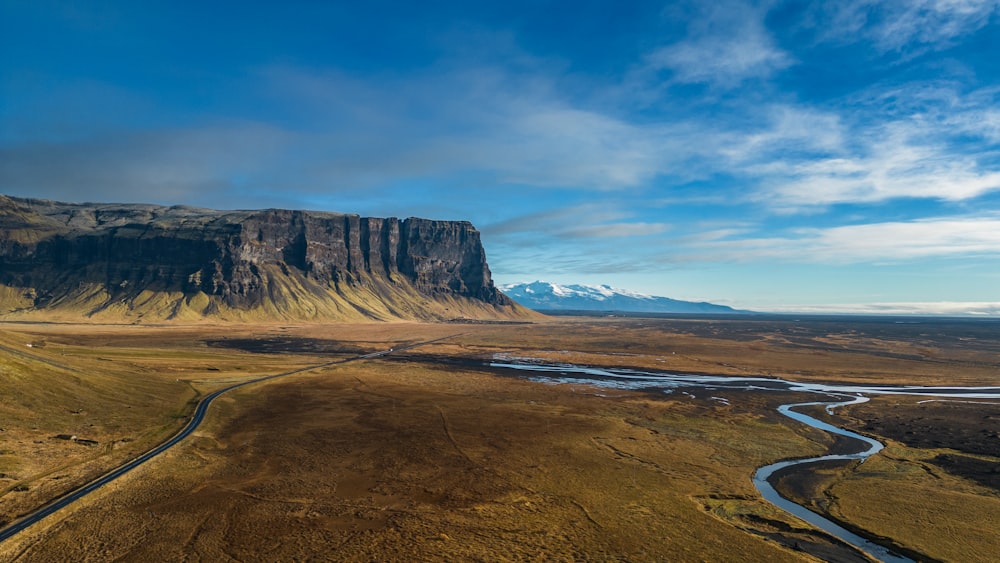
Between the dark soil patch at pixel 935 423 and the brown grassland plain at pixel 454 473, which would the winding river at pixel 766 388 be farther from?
the dark soil patch at pixel 935 423

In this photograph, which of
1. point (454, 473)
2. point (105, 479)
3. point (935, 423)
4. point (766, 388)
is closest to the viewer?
point (105, 479)

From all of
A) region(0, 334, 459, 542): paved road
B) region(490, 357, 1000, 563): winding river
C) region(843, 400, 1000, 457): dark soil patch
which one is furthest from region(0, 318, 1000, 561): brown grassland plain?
region(490, 357, 1000, 563): winding river

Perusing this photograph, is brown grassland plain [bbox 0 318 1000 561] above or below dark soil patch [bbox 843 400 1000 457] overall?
below

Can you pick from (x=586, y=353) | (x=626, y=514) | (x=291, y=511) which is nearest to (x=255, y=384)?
(x=291, y=511)

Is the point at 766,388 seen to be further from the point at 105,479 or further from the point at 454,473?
the point at 105,479

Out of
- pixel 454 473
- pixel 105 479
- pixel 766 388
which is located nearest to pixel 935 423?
pixel 766 388

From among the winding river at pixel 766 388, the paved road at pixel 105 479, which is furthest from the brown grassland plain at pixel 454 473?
the winding river at pixel 766 388

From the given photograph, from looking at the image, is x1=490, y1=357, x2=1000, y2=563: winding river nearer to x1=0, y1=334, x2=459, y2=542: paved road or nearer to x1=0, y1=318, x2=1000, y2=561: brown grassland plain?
x1=0, y1=318, x2=1000, y2=561: brown grassland plain
